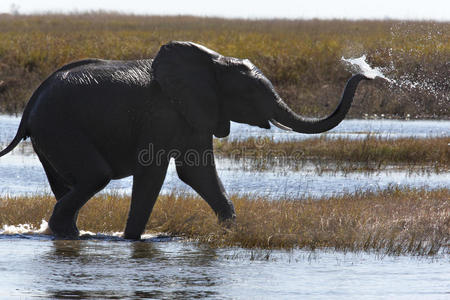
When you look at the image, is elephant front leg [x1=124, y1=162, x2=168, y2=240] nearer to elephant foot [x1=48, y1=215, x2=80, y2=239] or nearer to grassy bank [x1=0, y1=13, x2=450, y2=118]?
elephant foot [x1=48, y1=215, x2=80, y2=239]

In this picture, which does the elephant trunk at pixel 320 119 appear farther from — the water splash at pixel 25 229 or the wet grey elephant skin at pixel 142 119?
the water splash at pixel 25 229

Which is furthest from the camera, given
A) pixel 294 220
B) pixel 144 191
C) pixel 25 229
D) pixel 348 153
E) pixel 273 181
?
pixel 348 153

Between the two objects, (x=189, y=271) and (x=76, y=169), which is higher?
(x=76, y=169)

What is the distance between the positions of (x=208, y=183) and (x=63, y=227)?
62.9 inches

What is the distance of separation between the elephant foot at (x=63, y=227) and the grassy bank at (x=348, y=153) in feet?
25.9

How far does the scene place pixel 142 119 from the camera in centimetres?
1046

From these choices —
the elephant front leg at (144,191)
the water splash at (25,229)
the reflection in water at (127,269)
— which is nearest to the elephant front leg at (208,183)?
the elephant front leg at (144,191)

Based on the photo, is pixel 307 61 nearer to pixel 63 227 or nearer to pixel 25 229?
pixel 25 229

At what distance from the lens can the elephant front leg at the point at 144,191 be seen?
10414 millimetres

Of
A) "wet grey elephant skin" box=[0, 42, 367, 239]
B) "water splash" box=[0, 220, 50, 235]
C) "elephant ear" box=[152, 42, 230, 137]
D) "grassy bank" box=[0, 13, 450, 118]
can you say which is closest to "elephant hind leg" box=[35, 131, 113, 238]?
"wet grey elephant skin" box=[0, 42, 367, 239]

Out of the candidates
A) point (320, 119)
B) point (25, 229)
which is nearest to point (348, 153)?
point (25, 229)

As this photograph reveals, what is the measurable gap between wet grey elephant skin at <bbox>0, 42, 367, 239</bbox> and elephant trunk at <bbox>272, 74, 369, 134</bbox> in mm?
13

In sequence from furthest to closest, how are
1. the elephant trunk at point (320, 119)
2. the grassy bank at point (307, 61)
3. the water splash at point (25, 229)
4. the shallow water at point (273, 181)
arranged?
the grassy bank at point (307, 61) → the shallow water at point (273, 181) → the water splash at point (25, 229) → the elephant trunk at point (320, 119)

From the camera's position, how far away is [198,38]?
4619 cm
